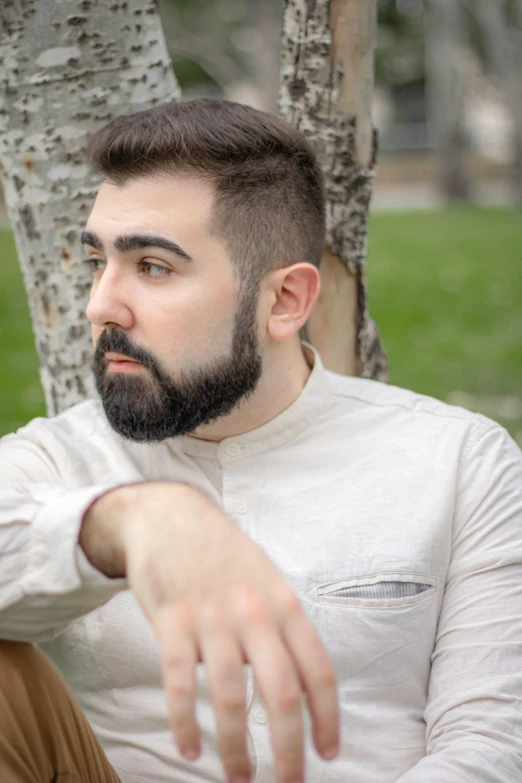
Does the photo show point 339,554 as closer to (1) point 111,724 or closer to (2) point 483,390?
(1) point 111,724

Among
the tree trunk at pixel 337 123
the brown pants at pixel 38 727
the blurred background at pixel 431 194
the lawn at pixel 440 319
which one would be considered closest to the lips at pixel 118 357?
the brown pants at pixel 38 727

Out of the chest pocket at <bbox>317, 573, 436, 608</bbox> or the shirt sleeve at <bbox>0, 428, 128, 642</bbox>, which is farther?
the chest pocket at <bbox>317, 573, 436, 608</bbox>

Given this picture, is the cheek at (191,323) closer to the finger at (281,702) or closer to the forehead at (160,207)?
the forehead at (160,207)

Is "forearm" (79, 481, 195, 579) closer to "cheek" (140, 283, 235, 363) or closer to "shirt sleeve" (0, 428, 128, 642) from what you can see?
"shirt sleeve" (0, 428, 128, 642)

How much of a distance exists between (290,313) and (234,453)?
15.8 inches

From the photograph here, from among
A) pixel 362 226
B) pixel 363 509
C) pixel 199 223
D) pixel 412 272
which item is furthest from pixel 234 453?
pixel 412 272

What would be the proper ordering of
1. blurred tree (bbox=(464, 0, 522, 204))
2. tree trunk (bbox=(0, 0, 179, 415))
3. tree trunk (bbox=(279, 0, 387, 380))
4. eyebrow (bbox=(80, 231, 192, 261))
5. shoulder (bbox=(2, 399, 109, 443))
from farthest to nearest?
blurred tree (bbox=(464, 0, 522, 204)), tree trunk (bbox=(279, 0, 387, 380)), tree trunk (bbox=(0, 0, 179, 415)), shoulder (bbox=(2, 399, 109, 443)), eyebrow (bbox=(80, 231, 192, 261))

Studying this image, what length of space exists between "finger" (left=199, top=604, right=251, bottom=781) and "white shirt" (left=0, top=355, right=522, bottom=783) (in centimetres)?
83

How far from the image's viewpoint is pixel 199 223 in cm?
225

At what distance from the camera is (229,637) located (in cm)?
115

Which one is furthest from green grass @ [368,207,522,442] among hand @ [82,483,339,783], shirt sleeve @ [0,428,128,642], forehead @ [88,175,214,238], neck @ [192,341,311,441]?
hand @ [82,483,339,783]

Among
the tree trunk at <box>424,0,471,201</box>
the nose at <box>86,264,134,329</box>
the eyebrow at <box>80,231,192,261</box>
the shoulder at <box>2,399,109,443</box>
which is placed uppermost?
the eyebrow at <box>80,231,192,261</box>

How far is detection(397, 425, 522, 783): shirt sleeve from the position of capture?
1912 millimetres

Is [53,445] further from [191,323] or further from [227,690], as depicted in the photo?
[227,690]
